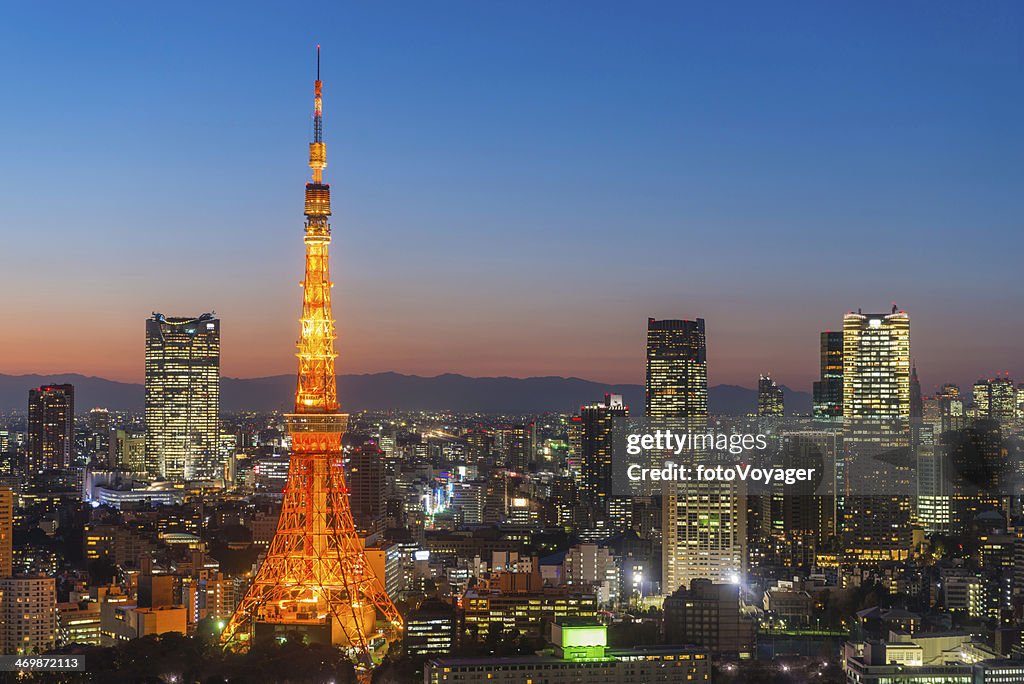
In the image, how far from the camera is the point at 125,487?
108 ft

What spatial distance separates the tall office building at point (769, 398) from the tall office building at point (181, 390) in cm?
1681

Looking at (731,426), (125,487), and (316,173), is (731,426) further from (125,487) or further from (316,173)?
(125,487)

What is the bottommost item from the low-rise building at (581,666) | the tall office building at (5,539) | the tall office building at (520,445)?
the low-rise building at (581,666)

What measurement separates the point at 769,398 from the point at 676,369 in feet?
14.1

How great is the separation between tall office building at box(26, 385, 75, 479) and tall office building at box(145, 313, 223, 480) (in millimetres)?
1886

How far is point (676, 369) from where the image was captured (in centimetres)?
2941

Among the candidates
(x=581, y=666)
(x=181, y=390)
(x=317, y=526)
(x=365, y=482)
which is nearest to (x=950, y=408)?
(x=365, y=482)

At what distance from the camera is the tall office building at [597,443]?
2864 centimetres

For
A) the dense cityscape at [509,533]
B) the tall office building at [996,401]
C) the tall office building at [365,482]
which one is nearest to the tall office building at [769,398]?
the dense cityscape at [509,533]

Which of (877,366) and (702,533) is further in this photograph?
(877,366)

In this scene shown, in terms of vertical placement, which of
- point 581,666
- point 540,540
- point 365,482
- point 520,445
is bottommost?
point 581,666

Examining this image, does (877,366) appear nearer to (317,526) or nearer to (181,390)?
(317,526)

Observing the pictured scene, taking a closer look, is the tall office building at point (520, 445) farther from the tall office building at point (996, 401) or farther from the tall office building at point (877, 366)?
the tall office building at point (996, 401)

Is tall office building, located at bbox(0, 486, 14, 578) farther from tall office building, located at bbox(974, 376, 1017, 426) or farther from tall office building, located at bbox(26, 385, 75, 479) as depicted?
tall office building, located at bbox(26, 385, 75, 479)
